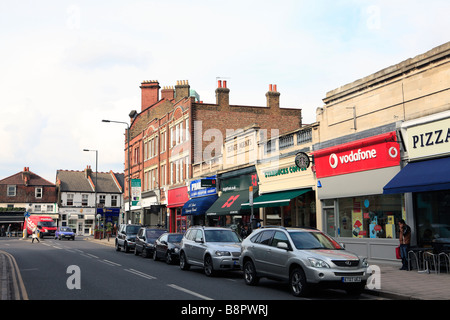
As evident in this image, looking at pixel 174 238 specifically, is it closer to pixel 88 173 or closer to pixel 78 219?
pixel 78 219

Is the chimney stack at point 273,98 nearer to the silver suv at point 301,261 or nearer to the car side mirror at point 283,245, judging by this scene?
the silver suv at point 301,261

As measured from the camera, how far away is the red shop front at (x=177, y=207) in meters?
39.8

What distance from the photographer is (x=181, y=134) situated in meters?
40.3

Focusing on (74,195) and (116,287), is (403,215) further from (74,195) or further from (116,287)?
(74,195)

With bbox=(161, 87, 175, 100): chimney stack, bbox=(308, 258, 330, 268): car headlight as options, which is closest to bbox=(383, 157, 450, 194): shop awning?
bbox=(308, 258, 330, 268): car headlight

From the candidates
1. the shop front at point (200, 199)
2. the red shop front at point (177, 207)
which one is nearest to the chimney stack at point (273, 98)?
the shop front at point (200, 199)

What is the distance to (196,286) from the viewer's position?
42.9 ft

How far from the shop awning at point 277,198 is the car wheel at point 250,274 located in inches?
342

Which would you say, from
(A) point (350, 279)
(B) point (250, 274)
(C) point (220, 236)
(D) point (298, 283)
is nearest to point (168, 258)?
(C) point (220, 236)

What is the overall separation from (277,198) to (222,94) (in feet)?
55.8

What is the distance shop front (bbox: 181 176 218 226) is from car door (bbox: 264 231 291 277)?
20407 mm

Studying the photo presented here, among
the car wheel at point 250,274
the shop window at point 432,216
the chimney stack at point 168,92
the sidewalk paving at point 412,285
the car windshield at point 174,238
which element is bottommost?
the sidewalk paving at point 412,285

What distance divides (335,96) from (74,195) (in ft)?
218

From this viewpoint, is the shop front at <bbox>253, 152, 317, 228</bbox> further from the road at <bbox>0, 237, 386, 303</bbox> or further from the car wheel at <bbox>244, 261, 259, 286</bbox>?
the car wheel at <bbox>244, 261, 259, 286</bbox>
